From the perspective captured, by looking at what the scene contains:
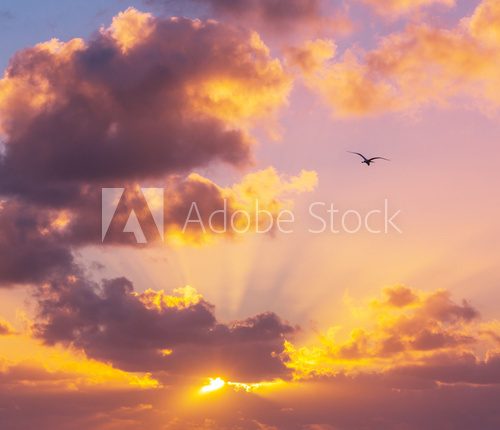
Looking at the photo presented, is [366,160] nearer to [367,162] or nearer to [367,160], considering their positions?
[367,160]

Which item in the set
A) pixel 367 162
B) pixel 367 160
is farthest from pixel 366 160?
pixel 367 162

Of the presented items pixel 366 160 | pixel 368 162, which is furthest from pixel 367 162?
pixel 366 160

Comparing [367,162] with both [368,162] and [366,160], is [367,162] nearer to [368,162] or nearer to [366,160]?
[368,162]

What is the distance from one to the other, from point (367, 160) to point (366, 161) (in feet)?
1.50

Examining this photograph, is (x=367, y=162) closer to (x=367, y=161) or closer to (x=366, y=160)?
(x=367, y=161)

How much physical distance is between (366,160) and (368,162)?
242cm

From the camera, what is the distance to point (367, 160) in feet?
75.8

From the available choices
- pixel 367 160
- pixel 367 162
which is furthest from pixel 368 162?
pixel 367 160

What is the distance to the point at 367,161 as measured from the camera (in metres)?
23.6

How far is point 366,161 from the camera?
77.0ft

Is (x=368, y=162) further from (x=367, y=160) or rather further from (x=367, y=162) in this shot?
(x=367, y=160)

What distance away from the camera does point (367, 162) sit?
23984 mm

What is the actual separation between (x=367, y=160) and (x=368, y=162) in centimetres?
182

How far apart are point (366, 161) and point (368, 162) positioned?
4.69 ft
